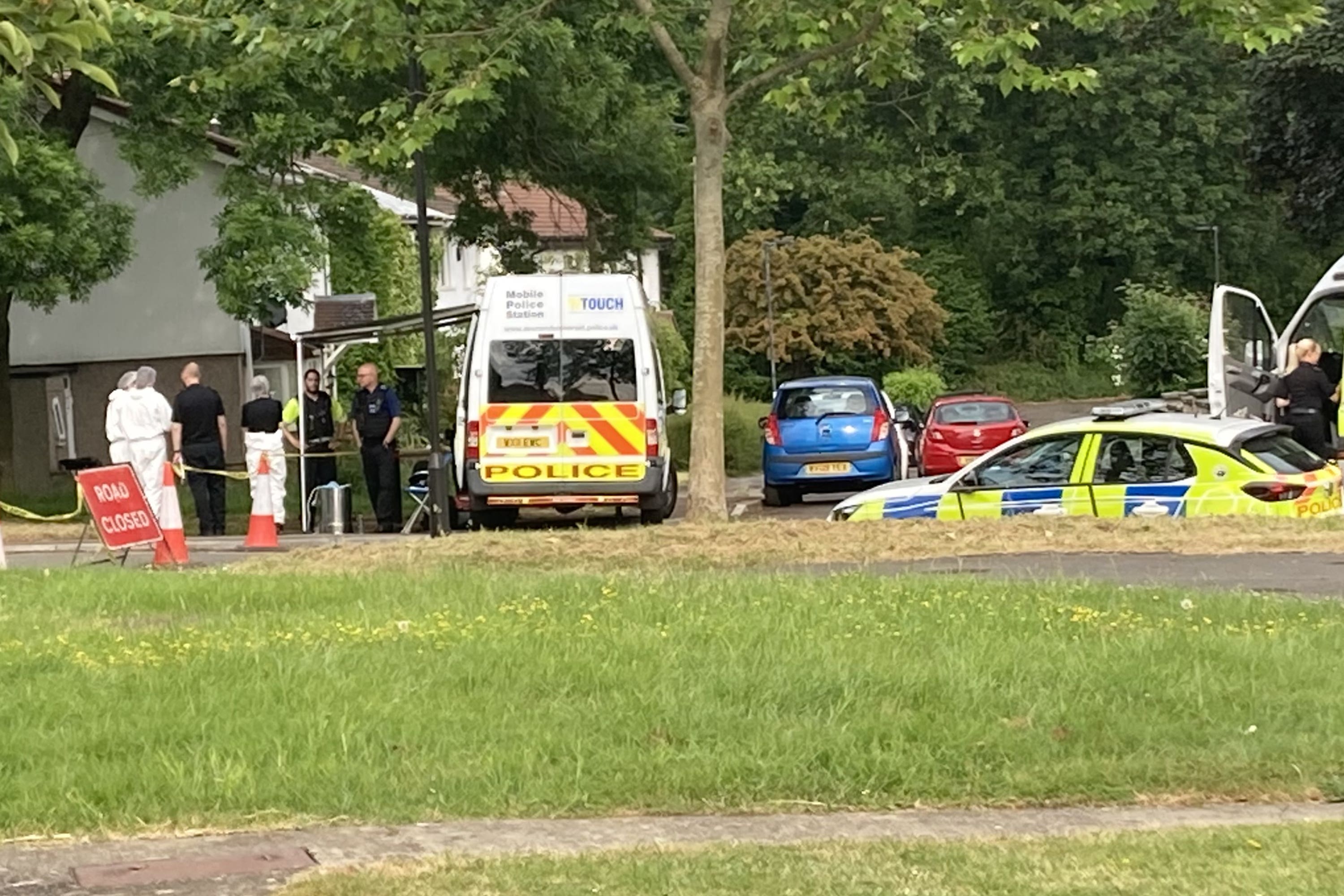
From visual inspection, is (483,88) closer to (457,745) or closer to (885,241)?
(457,745)

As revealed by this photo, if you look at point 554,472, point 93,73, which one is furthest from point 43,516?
point 93,73

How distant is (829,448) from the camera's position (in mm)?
26781

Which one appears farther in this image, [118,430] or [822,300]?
[822,300]

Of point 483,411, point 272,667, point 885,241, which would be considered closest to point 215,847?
point 272,667

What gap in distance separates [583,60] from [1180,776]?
19573 millimetres

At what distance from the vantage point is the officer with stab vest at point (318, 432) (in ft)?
75.6

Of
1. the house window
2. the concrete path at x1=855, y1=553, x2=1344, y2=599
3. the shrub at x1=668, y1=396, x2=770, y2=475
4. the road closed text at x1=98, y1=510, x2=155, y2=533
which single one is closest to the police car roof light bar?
the concrete path at x1=855, y1=553, x2=1344, y2=599

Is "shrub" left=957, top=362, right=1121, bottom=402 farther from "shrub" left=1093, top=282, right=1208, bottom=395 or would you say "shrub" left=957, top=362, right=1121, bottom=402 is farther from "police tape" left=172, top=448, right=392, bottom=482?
"police tape" left=172, top=448, right=392, bottom=482

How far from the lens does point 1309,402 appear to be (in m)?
19.7

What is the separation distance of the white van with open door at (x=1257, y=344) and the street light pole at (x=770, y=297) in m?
35.0

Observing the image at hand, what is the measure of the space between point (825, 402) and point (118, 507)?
1325 centimetres

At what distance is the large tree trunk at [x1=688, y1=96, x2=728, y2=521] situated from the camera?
17375 millimetres

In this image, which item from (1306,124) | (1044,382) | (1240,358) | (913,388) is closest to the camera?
(1240,358)

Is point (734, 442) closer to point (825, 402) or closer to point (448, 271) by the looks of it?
point (825, 402)
